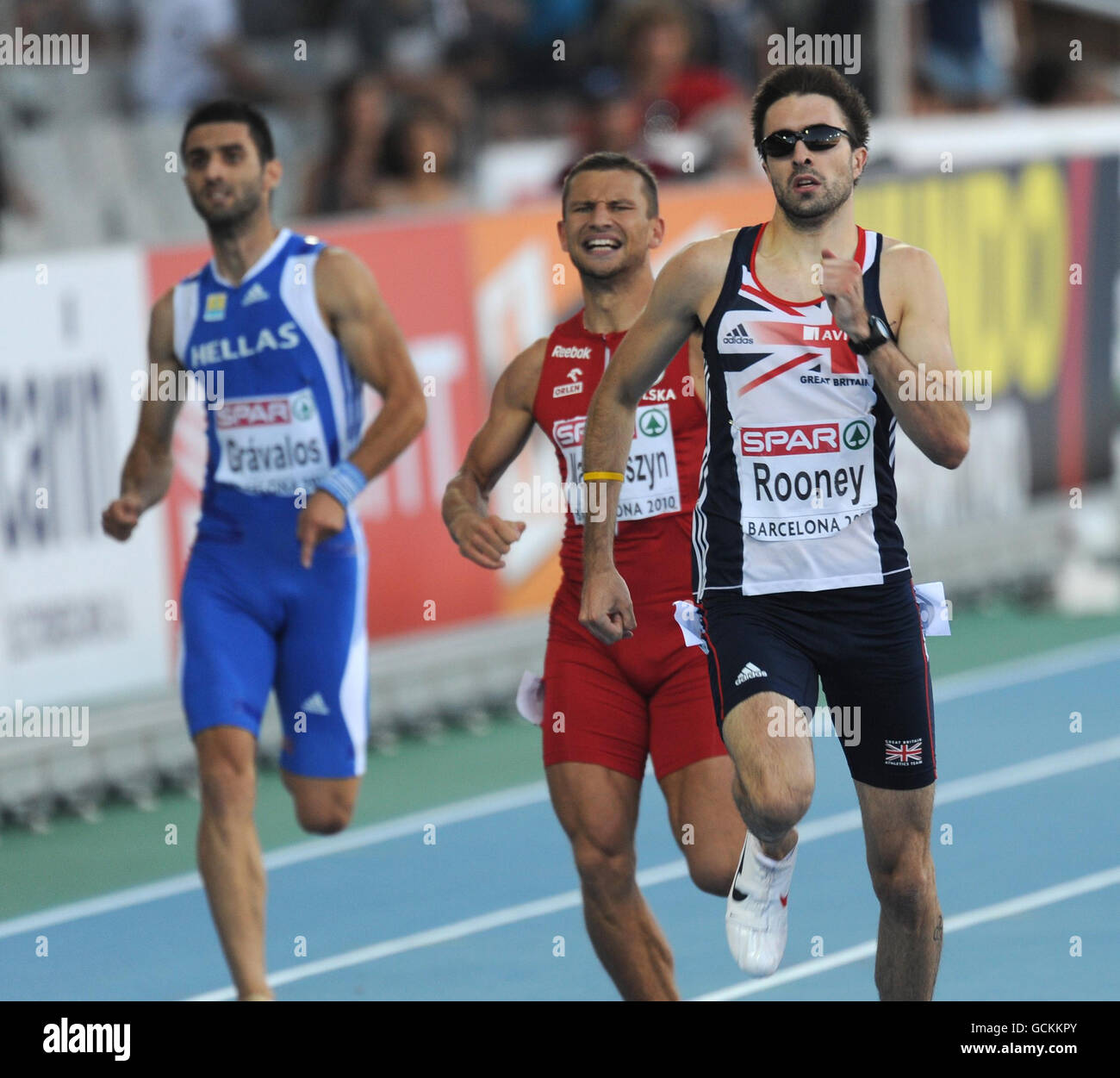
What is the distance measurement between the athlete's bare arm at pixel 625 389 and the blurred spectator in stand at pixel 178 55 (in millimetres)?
8757

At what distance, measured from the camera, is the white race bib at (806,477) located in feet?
20.2

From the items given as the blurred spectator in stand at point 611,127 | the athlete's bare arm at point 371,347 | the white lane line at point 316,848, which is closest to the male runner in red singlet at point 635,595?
the athlete's bare arm at point 371,347

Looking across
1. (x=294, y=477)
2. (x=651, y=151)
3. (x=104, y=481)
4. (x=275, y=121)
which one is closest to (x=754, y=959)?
(x=294, y=477)

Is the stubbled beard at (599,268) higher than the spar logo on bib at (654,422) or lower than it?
higher

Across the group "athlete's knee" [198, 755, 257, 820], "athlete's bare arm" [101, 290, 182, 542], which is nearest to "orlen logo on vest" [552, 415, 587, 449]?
"athlete's knee" [198, 755, 257, 820]

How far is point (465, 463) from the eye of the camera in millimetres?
→ 7324

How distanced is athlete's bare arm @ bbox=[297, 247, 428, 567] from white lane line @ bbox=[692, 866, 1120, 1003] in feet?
6.92

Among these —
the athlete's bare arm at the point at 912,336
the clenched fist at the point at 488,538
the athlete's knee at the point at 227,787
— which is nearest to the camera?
the athlete's bare arm at the point at 912,336

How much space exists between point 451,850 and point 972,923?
2578 millimetres

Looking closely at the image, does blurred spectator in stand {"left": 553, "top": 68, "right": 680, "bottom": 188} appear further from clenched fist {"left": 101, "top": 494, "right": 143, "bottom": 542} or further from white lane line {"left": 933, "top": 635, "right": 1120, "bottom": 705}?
clenched fist {"left": 101, "top": 494, "right": 143, "bottom": 542}

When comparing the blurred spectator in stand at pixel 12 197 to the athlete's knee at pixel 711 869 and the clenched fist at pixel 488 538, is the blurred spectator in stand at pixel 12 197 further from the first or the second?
the athlete's knee at pixel 711 869

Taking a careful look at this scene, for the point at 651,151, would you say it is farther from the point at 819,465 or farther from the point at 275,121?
the point at 819,465

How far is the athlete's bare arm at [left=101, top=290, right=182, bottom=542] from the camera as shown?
317 inches

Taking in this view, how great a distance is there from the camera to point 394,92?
597 inches
